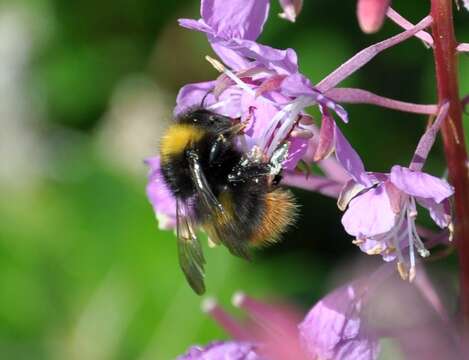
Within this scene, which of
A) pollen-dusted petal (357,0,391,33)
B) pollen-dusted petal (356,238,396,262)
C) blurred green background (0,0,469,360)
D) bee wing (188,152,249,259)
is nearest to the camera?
pollen-dusted petal (357,0,391,33)

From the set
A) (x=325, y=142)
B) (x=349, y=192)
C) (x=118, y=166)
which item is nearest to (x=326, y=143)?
(x=325, y=142)

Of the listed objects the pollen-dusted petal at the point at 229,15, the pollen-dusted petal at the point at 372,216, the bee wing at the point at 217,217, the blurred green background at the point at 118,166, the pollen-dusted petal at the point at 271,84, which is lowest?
the blurred green background at the point at 118,166

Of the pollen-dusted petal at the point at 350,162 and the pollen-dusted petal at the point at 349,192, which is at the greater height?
the pollen-dusted petal at the point at 350,162

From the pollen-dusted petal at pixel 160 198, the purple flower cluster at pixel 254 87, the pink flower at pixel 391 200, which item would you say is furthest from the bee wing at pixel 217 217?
the pink flower at pixel 391 200

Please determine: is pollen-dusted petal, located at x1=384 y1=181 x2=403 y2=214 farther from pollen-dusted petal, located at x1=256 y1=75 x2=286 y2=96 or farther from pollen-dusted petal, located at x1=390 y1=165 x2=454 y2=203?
pollen-dusted petal, located at x1=256 y1=75 x2=286 y2=96

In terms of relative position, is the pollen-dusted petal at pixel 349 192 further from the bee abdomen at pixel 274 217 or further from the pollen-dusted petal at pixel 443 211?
the bee abdomen at pixel 274 217

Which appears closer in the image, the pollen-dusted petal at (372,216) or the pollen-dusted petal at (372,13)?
the pollen-dusted petal at (372,13)

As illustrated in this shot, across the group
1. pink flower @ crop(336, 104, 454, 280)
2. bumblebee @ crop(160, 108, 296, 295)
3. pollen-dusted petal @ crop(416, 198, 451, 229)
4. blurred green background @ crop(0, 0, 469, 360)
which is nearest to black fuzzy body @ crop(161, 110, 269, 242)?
bumblebee @ crop(160, 108, 296, 295)
